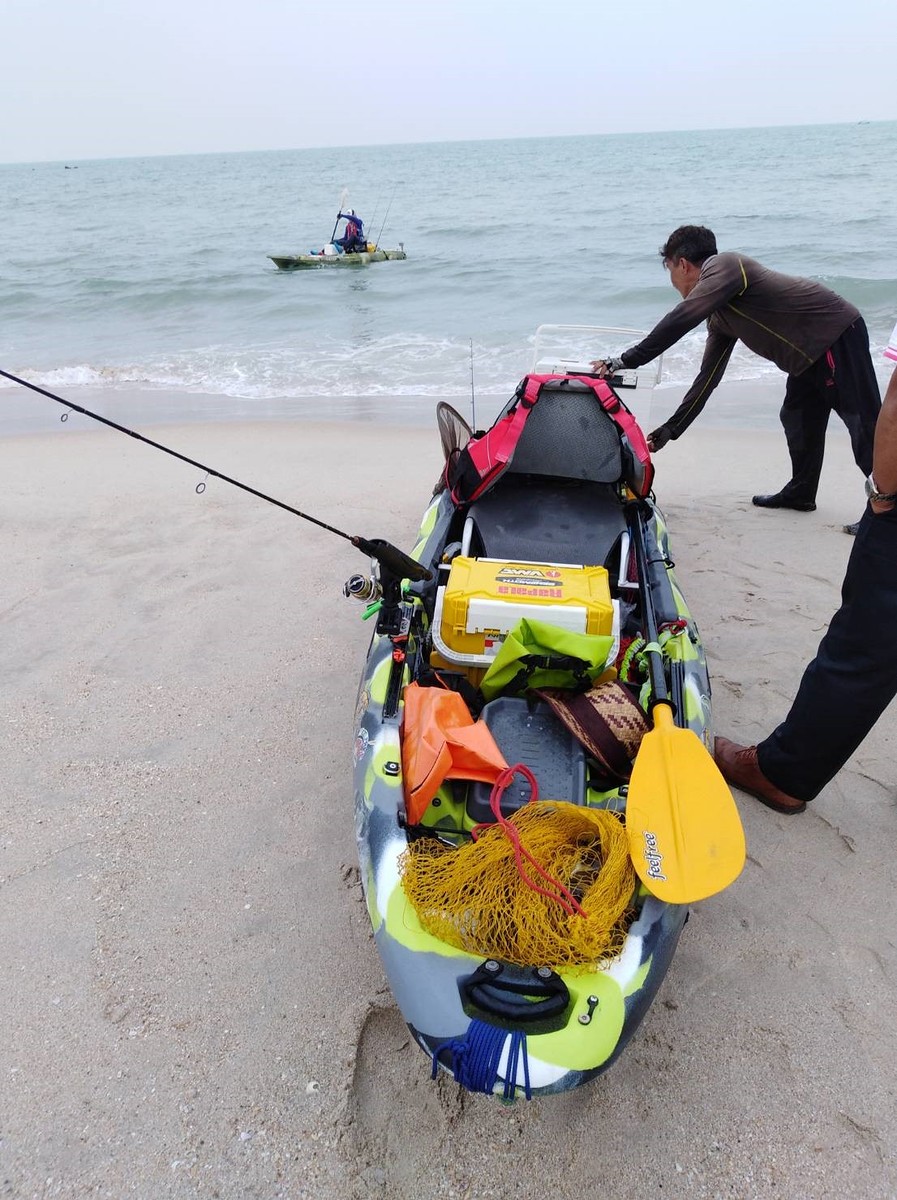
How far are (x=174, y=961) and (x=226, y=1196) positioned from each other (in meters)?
0.73

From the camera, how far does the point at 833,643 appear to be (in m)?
2.54

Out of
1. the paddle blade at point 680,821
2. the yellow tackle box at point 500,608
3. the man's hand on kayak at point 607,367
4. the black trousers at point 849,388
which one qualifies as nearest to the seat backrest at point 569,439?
the man's hand on kayak at point 607,367

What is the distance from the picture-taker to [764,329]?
4.54 meters

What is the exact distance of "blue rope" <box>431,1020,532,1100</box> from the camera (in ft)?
5.48

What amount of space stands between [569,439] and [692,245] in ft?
5.24

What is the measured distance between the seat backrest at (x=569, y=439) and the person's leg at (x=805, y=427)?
6.04 ft

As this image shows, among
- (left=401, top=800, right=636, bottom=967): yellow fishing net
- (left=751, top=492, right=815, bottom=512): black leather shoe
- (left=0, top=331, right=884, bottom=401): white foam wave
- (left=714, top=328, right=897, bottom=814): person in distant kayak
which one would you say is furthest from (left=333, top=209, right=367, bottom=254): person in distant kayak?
(left=401, top=800, right=636, bottom=967): yellow fishing net

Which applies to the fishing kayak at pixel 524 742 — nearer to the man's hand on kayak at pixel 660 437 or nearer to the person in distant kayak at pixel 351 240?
the man's hand on kayak at pixel 660 437

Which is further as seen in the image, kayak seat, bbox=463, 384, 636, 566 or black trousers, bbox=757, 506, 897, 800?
kayak seat, bbox=463, 384, 636, 566

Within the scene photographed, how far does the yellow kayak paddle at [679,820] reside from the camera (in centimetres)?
199

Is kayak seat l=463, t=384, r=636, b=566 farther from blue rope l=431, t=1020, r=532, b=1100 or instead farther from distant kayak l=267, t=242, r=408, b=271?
Result: distant kayak l=267, t=242, r=408, b=271

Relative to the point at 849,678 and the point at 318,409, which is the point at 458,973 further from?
the point at 318,409

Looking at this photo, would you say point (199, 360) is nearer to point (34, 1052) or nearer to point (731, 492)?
point (731, 492)

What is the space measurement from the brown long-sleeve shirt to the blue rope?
347 centimetres
